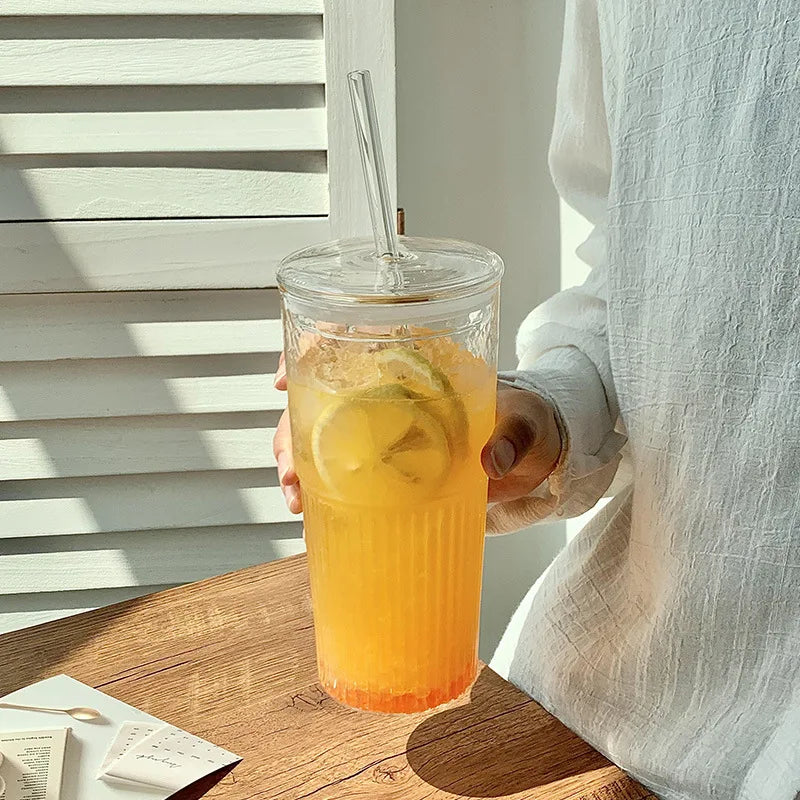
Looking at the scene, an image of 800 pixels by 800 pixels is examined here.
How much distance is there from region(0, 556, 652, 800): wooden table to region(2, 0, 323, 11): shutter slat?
2.29 ft

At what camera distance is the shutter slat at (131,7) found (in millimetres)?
1143

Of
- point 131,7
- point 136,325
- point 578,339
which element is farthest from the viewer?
point 136,325

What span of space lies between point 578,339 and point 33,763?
0.50 meters

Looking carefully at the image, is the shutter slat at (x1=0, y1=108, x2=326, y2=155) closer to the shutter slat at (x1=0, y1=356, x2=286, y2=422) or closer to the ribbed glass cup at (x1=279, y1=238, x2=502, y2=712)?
the shutter slat at (x1=0, y1=356, x2=286, y2=422)

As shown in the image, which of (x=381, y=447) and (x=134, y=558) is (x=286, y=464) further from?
(x=134, y=558)

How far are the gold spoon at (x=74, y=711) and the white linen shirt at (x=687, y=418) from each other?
1.12 feet

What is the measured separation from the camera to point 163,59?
1.17 metres

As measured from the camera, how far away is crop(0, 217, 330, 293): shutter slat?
4.01 feet

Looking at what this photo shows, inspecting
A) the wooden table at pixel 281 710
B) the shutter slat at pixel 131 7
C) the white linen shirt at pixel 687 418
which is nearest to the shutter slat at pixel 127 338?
the shutter slat at pixel 131 7

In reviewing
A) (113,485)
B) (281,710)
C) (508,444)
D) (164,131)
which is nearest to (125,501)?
(113,485)

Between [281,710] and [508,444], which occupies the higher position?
[508,444]

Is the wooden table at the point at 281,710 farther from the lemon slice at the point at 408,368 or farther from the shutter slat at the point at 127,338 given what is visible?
the shutter slat at the point at 127,338

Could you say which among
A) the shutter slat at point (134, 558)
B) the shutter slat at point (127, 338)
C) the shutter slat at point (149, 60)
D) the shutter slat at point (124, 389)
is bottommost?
the shutter slat at point (134, 558)

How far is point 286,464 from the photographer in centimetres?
68
